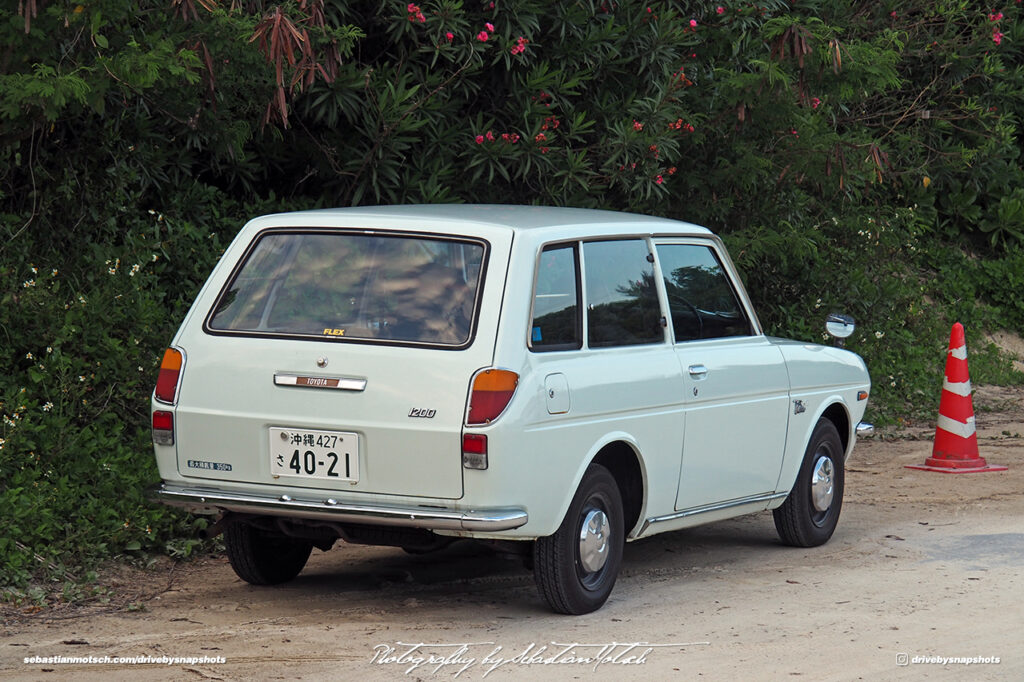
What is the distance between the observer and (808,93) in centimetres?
1130

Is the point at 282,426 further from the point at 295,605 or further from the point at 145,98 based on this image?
the point at 145,98

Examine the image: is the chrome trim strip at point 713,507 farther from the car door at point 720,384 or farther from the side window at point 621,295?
the side window at point 621,295

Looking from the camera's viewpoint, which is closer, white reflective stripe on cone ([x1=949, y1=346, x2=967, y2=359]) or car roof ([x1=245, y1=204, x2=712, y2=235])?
car roof ([x1=245, y1=204, x2=712, y2=235])

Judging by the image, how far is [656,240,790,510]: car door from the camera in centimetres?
705

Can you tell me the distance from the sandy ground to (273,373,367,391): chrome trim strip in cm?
101

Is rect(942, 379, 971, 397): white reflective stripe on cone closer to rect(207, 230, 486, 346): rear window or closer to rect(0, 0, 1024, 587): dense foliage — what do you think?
rect(0, 0, 1024, 587): dense foliage

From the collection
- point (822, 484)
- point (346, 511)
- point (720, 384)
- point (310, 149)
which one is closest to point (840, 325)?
point (822, 484)

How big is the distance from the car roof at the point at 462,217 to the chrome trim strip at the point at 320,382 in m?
0.76

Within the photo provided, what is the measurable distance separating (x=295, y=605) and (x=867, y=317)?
391 inches

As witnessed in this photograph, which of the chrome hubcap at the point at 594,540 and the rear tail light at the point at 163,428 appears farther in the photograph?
the chrome hubcap at the point at 594,540

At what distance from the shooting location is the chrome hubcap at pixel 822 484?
27.0ft

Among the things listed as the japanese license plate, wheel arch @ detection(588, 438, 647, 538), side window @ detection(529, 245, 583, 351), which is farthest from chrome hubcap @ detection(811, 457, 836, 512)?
the japanese license plate

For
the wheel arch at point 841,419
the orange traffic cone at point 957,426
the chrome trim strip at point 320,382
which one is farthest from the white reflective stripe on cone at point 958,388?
the chrome trim strip at point 320,382

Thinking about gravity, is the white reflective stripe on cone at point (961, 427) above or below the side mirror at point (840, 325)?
below
